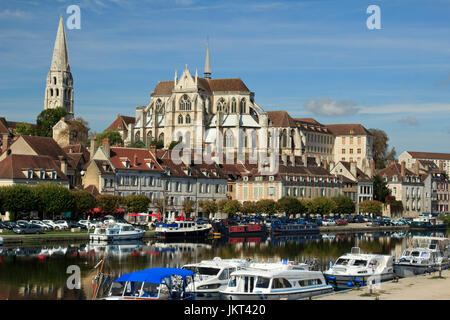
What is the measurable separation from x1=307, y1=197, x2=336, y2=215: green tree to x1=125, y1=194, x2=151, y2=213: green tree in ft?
93.8

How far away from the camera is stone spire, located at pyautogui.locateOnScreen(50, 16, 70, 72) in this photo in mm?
182200

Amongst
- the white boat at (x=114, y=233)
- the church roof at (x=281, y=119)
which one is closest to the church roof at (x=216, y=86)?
the church roof at (x=281, y=119)

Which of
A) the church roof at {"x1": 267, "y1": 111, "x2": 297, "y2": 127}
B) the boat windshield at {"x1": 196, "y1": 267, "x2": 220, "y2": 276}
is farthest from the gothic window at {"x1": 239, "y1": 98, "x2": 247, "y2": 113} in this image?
the boat windshield at {"x1": 196, "y1": 267, "x2": 220, "y2": 276}

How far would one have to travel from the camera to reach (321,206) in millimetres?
112375

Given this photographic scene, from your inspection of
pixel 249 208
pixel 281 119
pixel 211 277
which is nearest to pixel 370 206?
pixel 249 208

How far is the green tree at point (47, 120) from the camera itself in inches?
6097

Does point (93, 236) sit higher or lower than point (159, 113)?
lower

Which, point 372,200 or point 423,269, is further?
point 372,200

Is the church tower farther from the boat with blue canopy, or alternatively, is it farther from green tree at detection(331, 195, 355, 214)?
the boat with blue canopy

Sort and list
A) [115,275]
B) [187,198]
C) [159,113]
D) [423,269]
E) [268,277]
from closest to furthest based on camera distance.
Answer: [268,277]
[115,275]
[423,269]
[187,198]
[159,113]

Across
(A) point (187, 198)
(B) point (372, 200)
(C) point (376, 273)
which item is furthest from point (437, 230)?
(C) point (376, 273)
